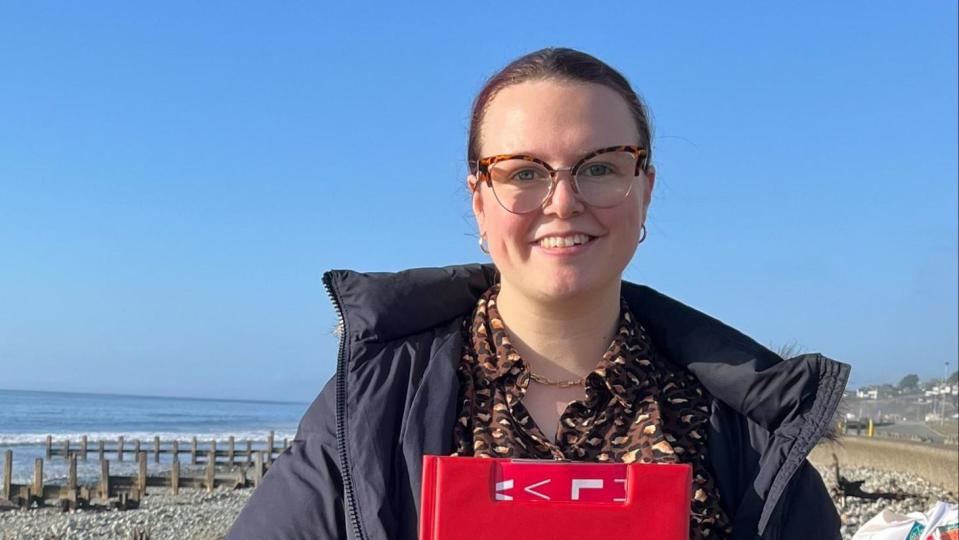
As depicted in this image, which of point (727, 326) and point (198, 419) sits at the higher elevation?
point (727, 326)

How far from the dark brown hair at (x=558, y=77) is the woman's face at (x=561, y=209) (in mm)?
26

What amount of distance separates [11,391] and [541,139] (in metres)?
1.97

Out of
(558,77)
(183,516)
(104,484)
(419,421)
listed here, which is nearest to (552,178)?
(558,77)

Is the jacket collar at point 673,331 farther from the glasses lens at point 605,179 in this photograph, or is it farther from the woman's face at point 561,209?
the glasses lens at point 605,179

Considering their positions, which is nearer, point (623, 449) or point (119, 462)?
point (623, 449)

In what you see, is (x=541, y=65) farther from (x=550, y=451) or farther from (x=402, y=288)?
(x=550, y=451)

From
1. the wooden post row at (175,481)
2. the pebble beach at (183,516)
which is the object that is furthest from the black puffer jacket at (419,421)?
the wooden post row at (175,481)

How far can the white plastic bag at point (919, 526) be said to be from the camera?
3.60 m

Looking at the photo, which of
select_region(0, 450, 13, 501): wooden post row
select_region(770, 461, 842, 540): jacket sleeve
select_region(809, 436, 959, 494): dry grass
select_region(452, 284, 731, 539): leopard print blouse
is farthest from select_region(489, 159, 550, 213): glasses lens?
select_region(809, 436, 959, 494): dry grass

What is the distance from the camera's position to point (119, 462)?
2891 centimetres

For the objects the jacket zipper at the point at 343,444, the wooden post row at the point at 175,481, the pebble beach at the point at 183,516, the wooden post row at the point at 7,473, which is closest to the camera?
the jacket zipper at the point at 343,444

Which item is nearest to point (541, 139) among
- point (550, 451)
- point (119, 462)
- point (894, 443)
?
point (550, 451)

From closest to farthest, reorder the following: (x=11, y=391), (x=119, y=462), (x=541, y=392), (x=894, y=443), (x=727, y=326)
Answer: (x=541, y=392)
(x=727, y=326)
(x=11, y=391)
(x=894, y=443)
(x=119, y=462)

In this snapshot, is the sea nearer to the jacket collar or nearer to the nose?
the jacket collar
